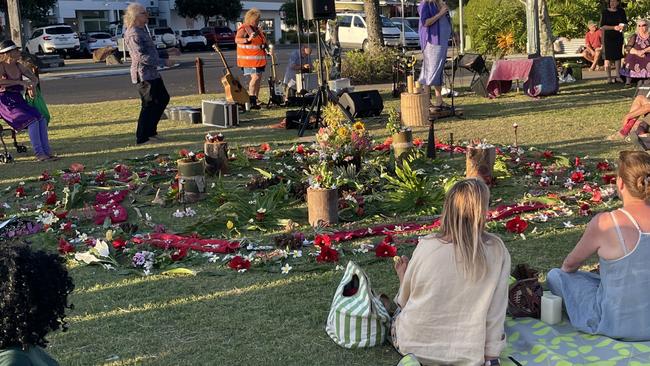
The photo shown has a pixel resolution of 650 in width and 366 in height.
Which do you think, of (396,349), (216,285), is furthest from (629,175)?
(216,285)

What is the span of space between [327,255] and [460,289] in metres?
1.85

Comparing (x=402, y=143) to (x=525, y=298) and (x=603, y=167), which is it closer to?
(x=603, y=167)

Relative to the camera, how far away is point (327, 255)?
521cm

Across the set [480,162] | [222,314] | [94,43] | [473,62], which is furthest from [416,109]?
[94,43]

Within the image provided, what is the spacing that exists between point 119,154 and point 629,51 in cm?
890

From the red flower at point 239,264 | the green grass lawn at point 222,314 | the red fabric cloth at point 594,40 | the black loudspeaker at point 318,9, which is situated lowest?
the green grass lawn at point 222,314

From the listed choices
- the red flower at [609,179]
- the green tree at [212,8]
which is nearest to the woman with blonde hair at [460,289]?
the red flower at [609,179]

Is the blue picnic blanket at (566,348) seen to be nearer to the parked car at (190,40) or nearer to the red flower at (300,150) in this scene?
the red flower at (300,150)

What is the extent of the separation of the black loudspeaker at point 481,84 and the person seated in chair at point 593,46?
12.9 ft

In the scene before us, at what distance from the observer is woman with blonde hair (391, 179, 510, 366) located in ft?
11.1

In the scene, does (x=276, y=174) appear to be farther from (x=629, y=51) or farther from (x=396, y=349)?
(x=629, y=51)

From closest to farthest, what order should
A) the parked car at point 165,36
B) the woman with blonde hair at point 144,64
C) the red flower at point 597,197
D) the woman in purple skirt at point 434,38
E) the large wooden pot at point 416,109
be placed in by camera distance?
1. the red flower at point 597,197
2. the woman with blonde hair at point 144,64
3. the large wooden pot at point 416,109
4. the woman in purple skirt at point 434,38
5. the parked car at point 165,36

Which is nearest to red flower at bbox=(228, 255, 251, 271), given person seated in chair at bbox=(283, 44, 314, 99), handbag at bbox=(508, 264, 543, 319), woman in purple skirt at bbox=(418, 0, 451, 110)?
handbag at bbox=(508, 264, 543, 319)

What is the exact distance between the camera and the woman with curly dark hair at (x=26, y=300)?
2354 mm
